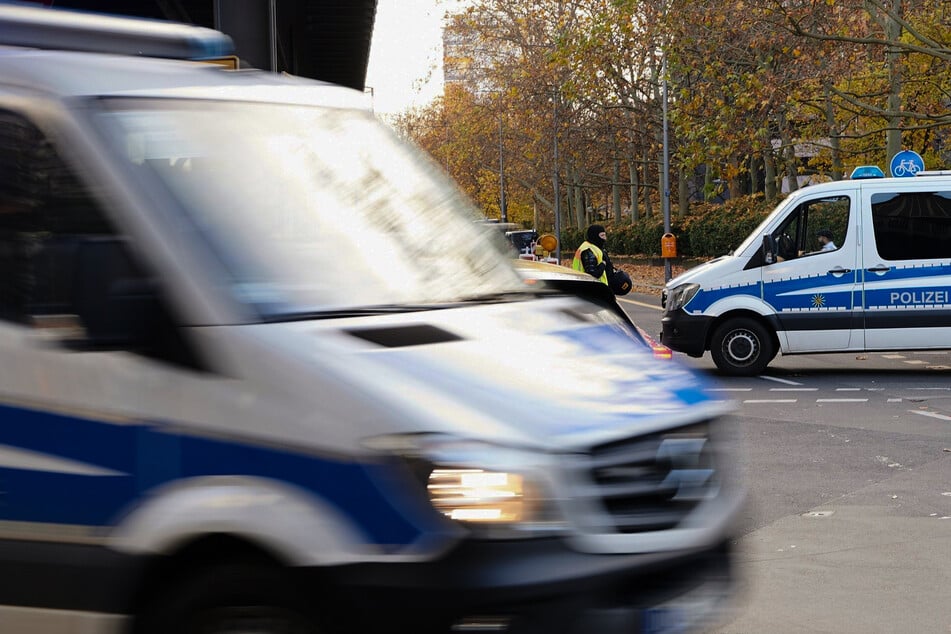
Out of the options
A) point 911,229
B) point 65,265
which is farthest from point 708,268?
point 65,265

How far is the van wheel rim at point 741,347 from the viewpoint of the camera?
1573 centimetres

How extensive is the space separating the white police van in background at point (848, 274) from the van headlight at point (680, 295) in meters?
0.27

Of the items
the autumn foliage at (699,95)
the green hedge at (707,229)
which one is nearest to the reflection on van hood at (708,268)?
the autumn foliage at (699,95)

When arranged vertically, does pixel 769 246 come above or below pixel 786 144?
below

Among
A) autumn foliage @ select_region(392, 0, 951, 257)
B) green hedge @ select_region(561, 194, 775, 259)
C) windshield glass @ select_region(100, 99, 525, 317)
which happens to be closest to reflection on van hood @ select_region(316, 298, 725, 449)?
windshield glass @ select_region(100, 99, 525, 317)

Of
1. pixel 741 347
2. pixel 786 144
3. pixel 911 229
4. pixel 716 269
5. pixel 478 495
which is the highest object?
pixel 786 144

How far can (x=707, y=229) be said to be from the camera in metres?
43.7

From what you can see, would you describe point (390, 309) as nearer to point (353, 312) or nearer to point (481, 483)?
point (353, 312)

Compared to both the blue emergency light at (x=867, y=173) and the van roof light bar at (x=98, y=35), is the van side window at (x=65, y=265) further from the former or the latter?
the blue emergency light at (x=867, y=173)

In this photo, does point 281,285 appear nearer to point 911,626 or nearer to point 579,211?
point 911,626

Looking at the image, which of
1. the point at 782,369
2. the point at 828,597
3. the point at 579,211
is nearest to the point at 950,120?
the point at 782,369

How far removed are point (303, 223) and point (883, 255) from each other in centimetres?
1201

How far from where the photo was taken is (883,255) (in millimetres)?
15312

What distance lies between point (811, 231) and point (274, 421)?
483 inches
